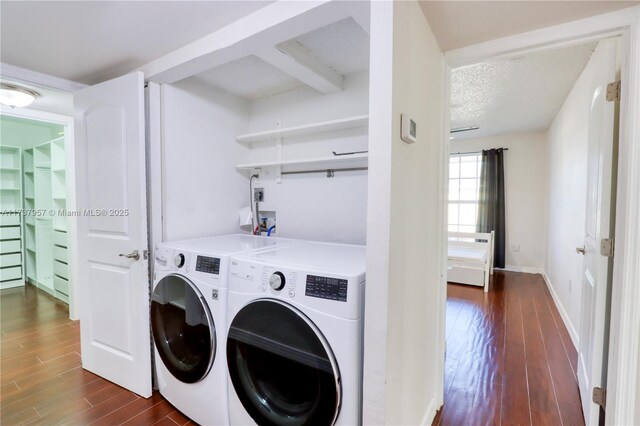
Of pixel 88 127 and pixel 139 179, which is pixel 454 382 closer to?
pixel 139 179

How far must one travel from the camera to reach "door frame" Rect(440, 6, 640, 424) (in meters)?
1.22

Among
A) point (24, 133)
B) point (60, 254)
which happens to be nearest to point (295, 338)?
point (60, 254)

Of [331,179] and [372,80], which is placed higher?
[372,80]

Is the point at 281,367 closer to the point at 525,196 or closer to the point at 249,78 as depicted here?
the point at 249,78

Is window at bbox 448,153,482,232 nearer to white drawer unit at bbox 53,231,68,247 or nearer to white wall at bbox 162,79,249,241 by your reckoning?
white wall at bbox 162,79,249,241

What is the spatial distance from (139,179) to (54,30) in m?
0.85

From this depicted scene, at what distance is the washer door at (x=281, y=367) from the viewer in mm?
1146

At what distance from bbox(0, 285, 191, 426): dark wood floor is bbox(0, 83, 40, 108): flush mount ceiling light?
1992 mm

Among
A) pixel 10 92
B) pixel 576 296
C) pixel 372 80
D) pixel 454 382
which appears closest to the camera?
pixel 372 80

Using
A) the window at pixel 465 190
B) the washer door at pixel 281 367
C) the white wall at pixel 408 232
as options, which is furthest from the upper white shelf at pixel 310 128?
the window at pixel 465 190

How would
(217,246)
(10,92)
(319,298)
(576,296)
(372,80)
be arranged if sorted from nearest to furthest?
(372,80), (319,298), (217,246), (10,92), (576,296)

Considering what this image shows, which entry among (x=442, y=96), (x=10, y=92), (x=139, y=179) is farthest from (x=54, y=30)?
(x=442, y=96)

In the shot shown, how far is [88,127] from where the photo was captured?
2080mm

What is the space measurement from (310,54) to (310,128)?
45cm
